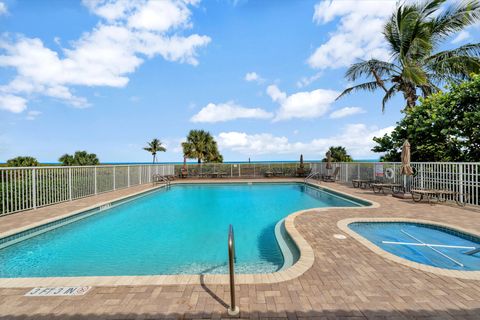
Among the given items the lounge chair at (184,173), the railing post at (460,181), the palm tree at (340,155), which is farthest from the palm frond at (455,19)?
the lounge chair at (184,173)

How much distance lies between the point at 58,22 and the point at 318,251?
10387 mm

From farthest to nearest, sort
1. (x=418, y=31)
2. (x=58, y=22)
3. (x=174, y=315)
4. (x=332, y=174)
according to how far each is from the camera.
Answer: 1. (x=332, y=174)
2. (x=418, y=31)
3. (x=58, y=22)
4. (x=174, y=315)

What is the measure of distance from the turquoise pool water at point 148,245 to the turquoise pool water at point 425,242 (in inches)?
84.6

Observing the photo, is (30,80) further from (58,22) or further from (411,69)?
(411,69)

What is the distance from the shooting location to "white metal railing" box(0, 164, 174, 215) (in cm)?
595

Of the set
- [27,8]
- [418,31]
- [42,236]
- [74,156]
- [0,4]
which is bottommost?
[42,236]

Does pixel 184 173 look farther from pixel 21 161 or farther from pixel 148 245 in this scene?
pixel 148 245

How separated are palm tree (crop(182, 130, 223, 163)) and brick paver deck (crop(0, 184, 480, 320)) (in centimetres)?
2424

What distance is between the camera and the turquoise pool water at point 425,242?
3.63 m

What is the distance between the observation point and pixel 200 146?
86.8ft

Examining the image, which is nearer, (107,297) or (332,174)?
(107,297)

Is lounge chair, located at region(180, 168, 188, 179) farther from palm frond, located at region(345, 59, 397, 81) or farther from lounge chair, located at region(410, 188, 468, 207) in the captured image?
lounge chair, located at region(410, 188, 468, 207)

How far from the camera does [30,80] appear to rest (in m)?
12.0

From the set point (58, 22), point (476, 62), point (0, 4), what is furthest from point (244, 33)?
point (476, 62)
